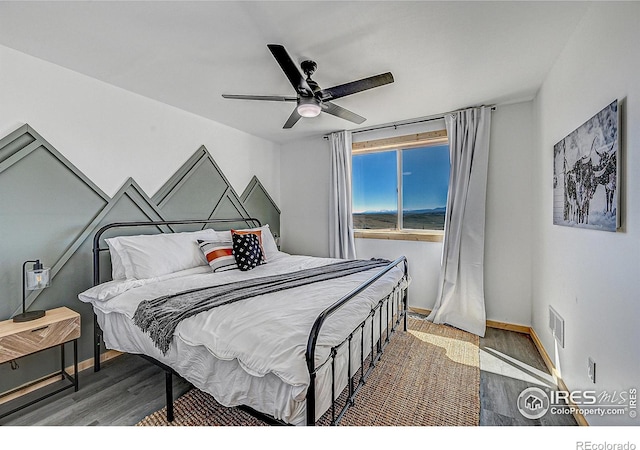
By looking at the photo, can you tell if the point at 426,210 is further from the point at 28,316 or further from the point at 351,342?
the point at 28,316

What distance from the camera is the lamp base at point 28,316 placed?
2.01 m

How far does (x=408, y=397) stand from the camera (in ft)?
6.72

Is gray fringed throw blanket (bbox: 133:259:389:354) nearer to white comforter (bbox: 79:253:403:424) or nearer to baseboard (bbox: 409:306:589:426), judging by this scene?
white comforter (bbox: 79:253:403:424)

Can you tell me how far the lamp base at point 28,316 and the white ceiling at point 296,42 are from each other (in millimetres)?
1882

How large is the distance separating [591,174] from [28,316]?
3663 mm

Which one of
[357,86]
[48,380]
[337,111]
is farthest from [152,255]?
[357,86]

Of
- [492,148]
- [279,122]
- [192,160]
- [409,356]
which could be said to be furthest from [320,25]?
[409,356]

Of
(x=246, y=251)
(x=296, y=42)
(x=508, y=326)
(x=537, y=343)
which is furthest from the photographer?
(x=508, y=326)

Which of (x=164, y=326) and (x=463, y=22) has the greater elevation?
(x=463, y=22)

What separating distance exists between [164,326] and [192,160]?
227cm

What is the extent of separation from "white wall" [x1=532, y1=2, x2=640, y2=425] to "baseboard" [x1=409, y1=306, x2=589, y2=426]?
9cm

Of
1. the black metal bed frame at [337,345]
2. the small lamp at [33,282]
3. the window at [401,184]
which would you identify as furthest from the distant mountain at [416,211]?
the small lamp at [33,282]

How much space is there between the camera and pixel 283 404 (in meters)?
1.31
